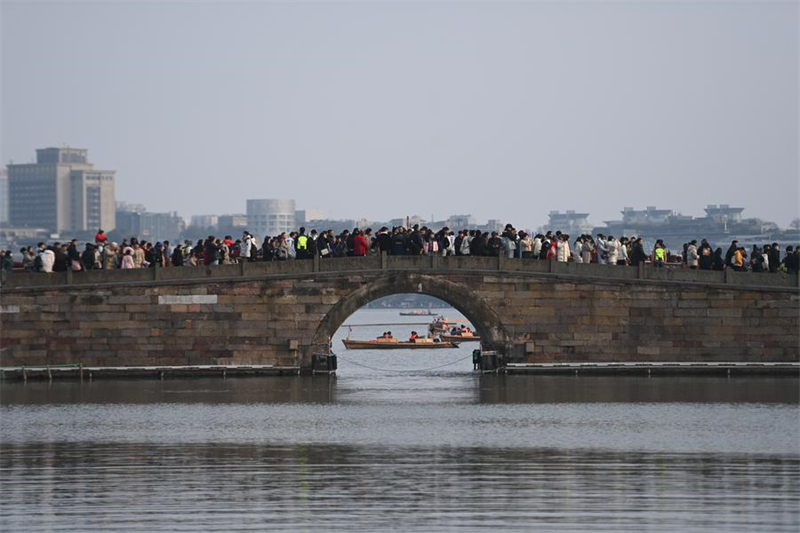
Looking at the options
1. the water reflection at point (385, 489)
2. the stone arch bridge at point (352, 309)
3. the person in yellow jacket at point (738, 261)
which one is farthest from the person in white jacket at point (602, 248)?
the water reflection at point (385, 489)

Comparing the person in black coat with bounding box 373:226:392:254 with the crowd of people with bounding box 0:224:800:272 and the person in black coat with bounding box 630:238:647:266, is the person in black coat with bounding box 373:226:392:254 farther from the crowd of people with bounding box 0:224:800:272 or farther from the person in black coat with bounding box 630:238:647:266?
the person in black coat with bounding box 630:238:647:266

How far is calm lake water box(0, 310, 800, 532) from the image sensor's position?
90.5 feet

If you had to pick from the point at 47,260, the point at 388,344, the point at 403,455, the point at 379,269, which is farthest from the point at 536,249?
the point at 388,344

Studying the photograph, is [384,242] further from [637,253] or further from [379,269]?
[637,253]

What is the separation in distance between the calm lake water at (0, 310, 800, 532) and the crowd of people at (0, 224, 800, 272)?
13.1 feet

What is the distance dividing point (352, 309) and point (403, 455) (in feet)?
55.7

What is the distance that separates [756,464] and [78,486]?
12.9 meters

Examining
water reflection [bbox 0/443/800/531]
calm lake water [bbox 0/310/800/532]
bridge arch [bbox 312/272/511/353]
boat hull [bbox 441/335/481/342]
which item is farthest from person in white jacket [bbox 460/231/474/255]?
boat hull [bbox 441/335/481/342]

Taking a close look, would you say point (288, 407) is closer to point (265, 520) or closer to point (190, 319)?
point (190, 319)

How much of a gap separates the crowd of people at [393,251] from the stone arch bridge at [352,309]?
2.64 feet

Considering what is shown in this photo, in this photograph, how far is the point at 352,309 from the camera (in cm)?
5106

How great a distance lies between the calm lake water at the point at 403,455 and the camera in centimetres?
2759

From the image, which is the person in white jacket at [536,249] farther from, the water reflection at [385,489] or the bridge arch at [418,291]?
the water reflection at [385,489]

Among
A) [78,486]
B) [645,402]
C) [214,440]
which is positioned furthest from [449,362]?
[78,486]
